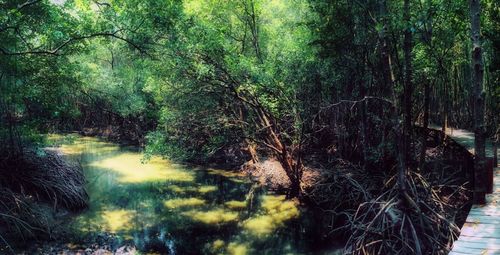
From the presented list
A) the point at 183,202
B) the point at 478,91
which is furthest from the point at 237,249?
the point at 478,91

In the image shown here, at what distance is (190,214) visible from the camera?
454 inches

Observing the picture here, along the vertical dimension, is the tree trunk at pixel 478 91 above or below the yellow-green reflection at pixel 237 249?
above

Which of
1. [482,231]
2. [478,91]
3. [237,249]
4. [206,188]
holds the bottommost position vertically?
[237,249]

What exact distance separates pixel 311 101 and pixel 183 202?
523 cm

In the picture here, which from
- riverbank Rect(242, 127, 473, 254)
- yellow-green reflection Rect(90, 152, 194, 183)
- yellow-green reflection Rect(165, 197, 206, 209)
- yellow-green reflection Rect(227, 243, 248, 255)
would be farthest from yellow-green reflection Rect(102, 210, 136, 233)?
riverbank Rect(242, 127, 473, 254)

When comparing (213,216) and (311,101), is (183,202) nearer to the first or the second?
(213,216)

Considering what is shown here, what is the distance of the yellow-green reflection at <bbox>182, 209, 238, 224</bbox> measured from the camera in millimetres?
11008

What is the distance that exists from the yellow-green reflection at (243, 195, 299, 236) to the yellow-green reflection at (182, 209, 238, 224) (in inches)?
22.5

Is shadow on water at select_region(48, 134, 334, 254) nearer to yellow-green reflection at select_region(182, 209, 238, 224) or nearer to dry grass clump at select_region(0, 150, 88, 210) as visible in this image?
yellow-green reflection at select_region(182, 209, 238, 224)

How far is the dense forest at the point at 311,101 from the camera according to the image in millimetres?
7371

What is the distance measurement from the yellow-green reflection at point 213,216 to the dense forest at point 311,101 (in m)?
2.04

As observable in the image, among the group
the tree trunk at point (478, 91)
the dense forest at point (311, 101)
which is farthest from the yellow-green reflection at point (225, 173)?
the tree trunk at point (478, 91)

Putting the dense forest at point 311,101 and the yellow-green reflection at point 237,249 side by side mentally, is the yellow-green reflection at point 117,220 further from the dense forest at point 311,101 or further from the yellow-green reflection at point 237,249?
the yellow-green reflection at point 237,249

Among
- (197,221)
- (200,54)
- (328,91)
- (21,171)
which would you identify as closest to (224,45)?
(200,54)
